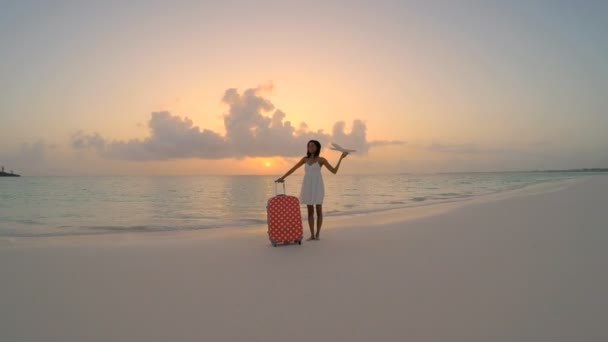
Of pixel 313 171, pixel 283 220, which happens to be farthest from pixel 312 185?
pixel 283 220

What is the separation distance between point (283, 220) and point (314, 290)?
3158 millimetres

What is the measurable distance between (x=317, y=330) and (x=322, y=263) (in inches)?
96.4

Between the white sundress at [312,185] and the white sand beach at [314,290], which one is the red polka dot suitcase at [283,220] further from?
the white sundress at [312,185]

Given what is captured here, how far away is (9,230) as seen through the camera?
10945mm

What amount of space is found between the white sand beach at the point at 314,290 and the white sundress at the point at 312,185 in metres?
0.94

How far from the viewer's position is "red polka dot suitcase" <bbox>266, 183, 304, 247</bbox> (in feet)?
24.0

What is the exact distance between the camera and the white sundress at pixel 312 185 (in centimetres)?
768

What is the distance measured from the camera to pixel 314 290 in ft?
14.0

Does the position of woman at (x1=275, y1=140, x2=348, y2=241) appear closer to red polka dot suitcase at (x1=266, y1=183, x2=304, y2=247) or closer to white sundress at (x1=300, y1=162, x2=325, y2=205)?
white sundress at (x1=300, y1=162, x2=325, y2=205)

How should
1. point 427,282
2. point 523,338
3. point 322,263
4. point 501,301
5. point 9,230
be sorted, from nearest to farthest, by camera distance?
1. point 523,338
2. point 501,301
3. point 427,282
4. point 322,263
5. point 9,230

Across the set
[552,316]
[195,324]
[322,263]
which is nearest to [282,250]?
[322,263]

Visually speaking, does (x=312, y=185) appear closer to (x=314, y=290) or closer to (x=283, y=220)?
(x=283, y=220)

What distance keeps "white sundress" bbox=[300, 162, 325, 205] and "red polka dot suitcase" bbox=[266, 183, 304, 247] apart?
1.40ft

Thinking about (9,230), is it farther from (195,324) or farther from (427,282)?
(427,282)
